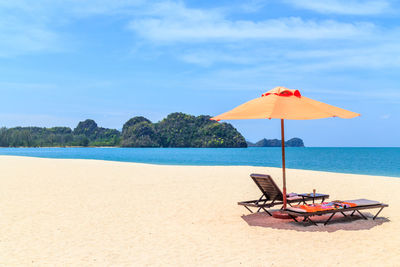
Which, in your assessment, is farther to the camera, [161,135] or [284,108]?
[161,135]

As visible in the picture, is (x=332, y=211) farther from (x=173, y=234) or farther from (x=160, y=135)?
(x=160, y=135)

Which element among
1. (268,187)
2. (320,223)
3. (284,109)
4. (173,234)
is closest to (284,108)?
(284,109)

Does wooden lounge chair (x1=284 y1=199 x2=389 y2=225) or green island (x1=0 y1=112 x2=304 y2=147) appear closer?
wooden lounge chair (x1=284 y1=199 x2=389 y2=225)

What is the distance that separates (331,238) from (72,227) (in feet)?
13.6

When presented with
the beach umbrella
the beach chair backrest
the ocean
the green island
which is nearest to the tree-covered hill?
the green island

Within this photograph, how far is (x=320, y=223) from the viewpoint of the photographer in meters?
6.64

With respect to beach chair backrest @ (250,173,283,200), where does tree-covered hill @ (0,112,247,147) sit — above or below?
above

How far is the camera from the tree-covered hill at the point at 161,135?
538 ft

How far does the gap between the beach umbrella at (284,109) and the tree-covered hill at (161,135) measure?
501ft

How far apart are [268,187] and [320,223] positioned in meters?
1.06

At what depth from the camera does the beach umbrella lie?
616 cm

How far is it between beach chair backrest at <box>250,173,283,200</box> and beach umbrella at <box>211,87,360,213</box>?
17cm

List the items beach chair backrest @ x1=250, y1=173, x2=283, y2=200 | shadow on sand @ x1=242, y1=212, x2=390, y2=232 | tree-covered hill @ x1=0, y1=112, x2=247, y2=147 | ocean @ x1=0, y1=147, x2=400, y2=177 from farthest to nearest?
tree-covered hill @ x1=0, y1=112, x2=247, y2=147
ocean @ x1=0, y1=147, x2=400, y2=177
beach chair backrest @ x1=250, y1=173, x2=283, y2=200
shadow on sand @ x1=242, y1=212, x2=390, y2=232

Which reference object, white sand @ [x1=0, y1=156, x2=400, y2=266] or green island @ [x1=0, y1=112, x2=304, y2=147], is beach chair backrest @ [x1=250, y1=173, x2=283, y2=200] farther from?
green island @ [x1=0, y1=112, x2=304, y2=147]
